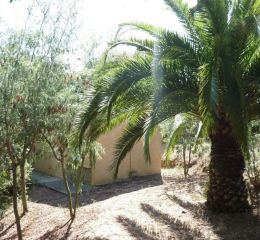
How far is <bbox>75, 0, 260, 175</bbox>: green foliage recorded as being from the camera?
22.9 feet

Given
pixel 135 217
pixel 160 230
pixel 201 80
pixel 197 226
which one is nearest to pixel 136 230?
pixel 160 230

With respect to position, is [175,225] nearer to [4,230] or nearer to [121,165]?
[4,230]

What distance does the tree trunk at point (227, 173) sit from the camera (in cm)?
873

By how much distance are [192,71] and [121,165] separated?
7.12 m

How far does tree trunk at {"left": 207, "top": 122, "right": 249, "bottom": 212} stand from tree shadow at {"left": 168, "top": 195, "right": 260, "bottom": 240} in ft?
0.71

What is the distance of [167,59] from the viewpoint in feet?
25.0

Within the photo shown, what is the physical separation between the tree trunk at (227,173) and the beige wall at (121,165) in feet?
15.9

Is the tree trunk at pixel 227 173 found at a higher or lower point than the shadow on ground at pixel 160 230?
higher

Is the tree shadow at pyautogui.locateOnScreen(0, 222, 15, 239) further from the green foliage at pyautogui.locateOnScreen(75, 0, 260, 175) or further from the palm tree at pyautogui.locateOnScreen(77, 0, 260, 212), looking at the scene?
the green foliage at pyautogui.locateOnScreen(75, 0, 260, 175)

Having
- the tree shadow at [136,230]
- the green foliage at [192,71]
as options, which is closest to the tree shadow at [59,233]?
the tree shadow at [136,230]

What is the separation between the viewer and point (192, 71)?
26.4 ft

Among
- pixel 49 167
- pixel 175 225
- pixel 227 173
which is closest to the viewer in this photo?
pixel 175 225

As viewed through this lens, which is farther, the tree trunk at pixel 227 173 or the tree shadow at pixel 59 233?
the tree shadow at pixel 59 233

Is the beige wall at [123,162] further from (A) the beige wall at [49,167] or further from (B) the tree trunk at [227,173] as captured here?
(B) the tree trunk at [227,173]
